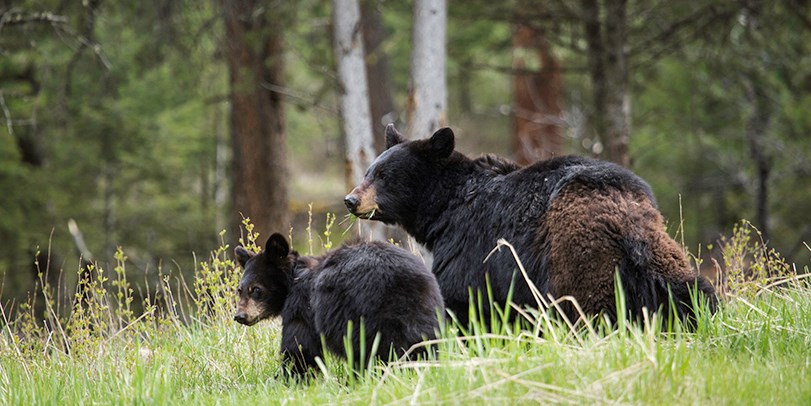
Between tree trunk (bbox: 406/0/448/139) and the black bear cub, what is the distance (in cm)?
477

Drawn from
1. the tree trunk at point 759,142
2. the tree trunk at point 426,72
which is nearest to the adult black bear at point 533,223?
the tree trunk at point 426,72

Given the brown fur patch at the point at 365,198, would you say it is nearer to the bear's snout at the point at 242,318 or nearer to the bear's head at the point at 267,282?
the bear's head at the point at 267,282

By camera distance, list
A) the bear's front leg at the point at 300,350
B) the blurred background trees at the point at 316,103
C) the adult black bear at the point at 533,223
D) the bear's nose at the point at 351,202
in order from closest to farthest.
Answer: the adult black bear at the point at 533,223 < the bear's front leg at the point at 300,350 < the bear's nose at the point at 351,202 < the blurred background trees at the point at 316,103

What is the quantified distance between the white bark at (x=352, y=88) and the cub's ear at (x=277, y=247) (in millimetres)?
4979

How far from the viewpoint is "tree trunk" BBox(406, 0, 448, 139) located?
10.4 m

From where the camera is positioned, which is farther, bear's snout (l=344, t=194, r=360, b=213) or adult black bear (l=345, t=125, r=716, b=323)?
bear's snout (l=344, t=194, r=360, b=213)

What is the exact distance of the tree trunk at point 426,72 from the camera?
10.4m

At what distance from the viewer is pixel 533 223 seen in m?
5.76

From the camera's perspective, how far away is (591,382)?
3924 mm

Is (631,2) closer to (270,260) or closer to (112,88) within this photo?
(112,88)

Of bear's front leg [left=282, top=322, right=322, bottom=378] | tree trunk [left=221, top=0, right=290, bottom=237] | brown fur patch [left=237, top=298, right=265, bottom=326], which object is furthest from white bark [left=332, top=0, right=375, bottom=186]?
bear's front leg [left=282, top=322, right=322, bottom=378]

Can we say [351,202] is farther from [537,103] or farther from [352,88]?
[537,103]

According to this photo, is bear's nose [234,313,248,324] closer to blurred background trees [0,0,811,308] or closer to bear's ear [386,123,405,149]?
bear's ear [386,123,405,149]

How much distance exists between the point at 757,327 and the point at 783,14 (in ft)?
32.4
